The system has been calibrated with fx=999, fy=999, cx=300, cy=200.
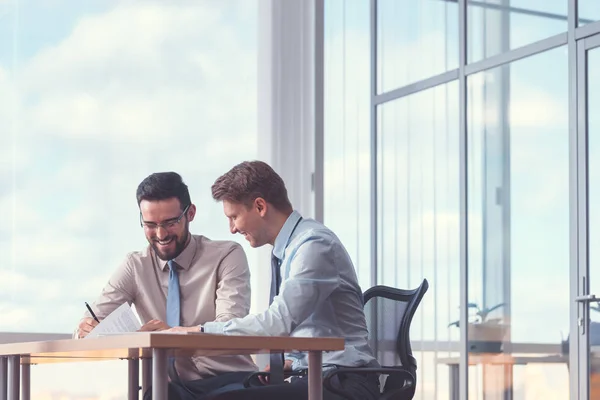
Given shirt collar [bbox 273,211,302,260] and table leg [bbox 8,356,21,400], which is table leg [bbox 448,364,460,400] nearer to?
shirt collar [bbox 273,211,302,260]

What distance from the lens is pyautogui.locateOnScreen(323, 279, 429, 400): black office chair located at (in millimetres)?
3162

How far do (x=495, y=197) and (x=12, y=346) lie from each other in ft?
9.05

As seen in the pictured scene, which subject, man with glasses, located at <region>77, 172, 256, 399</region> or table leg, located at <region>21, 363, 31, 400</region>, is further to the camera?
man with glasses, located at <region>77, 172, 256, 399</region>

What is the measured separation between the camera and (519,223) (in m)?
4.85

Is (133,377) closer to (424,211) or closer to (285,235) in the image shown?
(285,235)

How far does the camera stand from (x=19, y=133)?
4.97 meters

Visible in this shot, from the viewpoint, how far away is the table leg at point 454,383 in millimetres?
5126

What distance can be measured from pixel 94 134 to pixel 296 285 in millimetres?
2538

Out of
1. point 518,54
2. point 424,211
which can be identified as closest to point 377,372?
point 518,54

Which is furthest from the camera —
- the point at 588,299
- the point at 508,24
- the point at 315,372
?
the point at 508,24

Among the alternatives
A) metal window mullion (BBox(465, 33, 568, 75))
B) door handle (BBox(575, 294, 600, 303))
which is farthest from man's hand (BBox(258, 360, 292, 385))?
metal window mullion (BBox(465, 33, 568, 75))

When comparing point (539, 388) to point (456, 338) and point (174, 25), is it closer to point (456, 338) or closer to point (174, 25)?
point (456, 338)

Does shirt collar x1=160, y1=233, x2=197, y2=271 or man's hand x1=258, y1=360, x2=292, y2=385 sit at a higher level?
shirt collar x1=160, y1=233, x2=197, y2=271

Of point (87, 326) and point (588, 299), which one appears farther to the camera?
point (588, 299)
